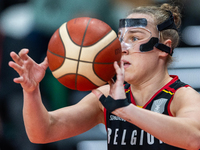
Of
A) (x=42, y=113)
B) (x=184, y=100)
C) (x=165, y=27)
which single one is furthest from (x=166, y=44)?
(x=42, y=113)

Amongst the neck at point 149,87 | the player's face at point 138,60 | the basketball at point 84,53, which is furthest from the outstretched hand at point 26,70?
the neck at point 149,87

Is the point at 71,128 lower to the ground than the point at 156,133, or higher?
lower

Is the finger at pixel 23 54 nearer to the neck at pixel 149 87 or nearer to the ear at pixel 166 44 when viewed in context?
the neck at pixel 149 87

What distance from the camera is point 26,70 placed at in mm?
1887

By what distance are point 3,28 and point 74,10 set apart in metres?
1.03

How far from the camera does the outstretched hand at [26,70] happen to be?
1838 millimetres

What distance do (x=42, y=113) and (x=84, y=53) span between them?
2.11 ft

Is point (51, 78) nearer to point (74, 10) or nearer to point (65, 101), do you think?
point (65, 101)

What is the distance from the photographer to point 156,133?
167cm

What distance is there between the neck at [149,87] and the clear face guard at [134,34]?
0.32 m

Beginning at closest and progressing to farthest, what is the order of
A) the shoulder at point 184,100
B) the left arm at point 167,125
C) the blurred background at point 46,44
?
the left arm at point 167,125, the shoulder at point 184,100, the blurred background at point 46,44

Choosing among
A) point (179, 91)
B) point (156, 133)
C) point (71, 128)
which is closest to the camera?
point (156, 133)

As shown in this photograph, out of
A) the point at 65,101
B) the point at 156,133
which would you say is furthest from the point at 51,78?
the point at 156,133

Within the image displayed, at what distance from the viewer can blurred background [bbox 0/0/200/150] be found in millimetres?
3588
